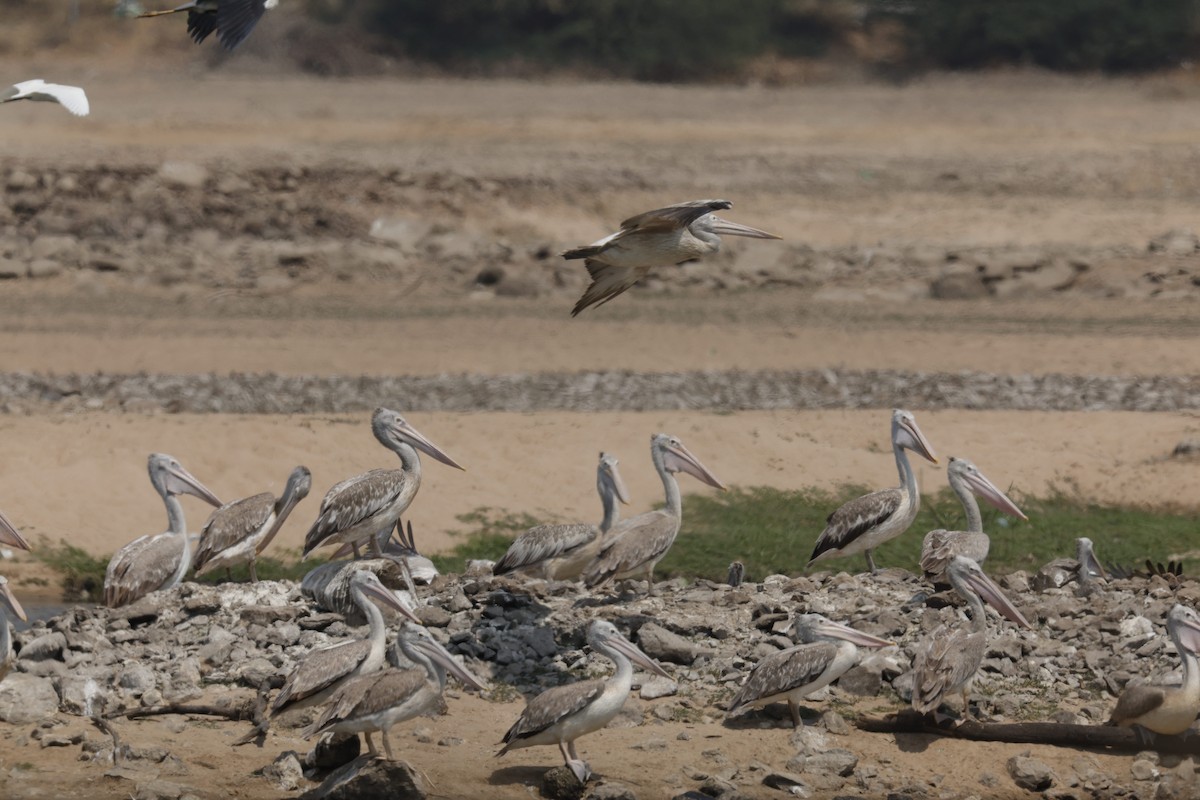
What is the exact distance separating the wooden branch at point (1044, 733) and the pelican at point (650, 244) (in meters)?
2.89

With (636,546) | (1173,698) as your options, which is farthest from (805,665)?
(636,546)

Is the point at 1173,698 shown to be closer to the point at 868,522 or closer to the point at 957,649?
the point at 957,649

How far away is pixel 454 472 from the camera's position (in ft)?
55.3

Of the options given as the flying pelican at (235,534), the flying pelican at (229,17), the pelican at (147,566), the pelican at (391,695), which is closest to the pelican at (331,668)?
the pelican at (391,695)

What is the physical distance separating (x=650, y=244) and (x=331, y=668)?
320 cm

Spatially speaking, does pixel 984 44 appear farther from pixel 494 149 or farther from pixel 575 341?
pixel 575 341

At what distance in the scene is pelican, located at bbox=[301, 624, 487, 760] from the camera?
9266 millimetres

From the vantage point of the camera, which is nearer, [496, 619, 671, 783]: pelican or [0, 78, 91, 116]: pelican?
[496, 619, 671, 783]: pelican

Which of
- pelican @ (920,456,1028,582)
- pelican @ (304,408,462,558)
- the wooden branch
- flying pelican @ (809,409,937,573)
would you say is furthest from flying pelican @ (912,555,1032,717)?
pelican @ (304,408,462,558)

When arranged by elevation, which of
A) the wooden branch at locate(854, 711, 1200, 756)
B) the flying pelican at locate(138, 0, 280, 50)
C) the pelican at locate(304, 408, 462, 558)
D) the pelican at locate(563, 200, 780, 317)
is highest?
the flying pelican at locate(138, 0, 280, 50)

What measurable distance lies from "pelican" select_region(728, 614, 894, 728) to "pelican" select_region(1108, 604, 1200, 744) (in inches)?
50.8

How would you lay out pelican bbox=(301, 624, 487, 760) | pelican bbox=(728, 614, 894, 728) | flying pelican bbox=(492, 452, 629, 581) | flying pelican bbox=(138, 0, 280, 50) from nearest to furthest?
pelican bbox=(301, 624, 487, 760), pelican bbox=(728, 614, 894, 728), flying pelican bbox=(138, 0, 280, 50), flying pelican bbox=(492, 452, 629, 581)

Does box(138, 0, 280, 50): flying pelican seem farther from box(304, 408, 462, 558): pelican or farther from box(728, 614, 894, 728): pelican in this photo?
box(728, 614, 894, 728): pelican

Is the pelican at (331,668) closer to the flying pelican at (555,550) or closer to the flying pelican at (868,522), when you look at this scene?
the flying pelican at (555,550)
